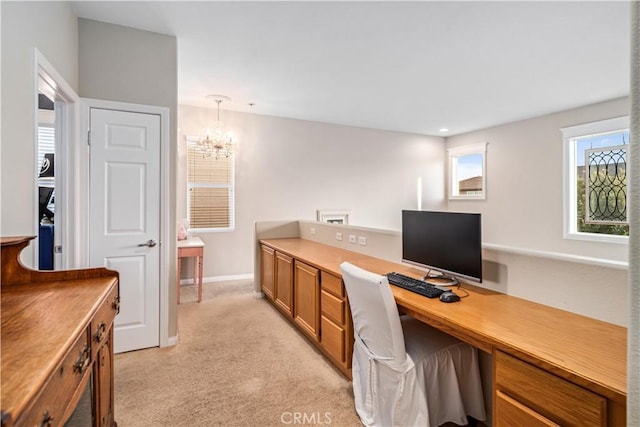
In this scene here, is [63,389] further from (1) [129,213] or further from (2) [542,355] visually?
(1) [129,213]

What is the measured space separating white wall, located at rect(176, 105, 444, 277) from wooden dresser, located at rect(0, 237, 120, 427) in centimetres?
355

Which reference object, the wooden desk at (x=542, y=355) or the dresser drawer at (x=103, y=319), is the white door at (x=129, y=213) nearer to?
the dresser drawer at (x=103, y=319)

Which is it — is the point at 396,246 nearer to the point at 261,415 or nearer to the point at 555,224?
the point at 261,415

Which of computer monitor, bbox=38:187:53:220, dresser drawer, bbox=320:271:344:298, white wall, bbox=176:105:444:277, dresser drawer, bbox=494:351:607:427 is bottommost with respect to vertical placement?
dresser drawer, bbox=494:351:607:427

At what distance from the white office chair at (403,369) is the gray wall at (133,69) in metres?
1.89

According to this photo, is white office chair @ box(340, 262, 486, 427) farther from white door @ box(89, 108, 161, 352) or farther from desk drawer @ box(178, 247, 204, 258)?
desk drawer @ box(178, 247, 204, 258)

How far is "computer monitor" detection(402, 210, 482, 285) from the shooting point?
182 centimetres

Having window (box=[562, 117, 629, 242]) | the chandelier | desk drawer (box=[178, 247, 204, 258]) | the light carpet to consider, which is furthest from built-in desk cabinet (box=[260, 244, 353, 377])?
window (box=[562, 117, 629, 242])

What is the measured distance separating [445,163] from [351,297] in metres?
6.33

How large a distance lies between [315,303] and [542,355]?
1728 mm

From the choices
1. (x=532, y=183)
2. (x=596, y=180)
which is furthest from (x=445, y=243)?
(x=532, y=183)

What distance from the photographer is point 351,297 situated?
1884mm

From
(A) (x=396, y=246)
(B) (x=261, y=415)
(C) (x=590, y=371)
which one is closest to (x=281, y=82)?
(A) (x=396, y=246)

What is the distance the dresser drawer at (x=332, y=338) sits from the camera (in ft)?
7.32
